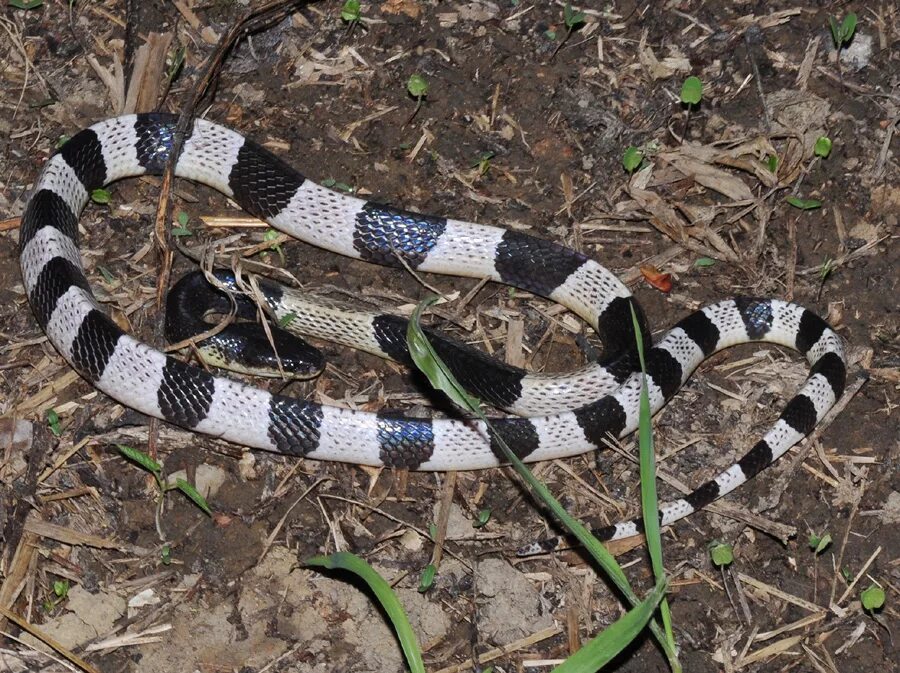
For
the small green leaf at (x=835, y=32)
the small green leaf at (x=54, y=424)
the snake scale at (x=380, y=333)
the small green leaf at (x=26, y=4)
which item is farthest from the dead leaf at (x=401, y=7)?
the small green leaf at (x=54, y=424)

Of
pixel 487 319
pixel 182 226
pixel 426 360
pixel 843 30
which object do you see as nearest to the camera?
pixel 426 360

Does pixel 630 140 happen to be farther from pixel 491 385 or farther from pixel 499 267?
pixel 491 385

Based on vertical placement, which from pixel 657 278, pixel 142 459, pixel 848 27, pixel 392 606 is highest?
pixel 848 27

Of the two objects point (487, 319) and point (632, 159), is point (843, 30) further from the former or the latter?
point (487, 319)

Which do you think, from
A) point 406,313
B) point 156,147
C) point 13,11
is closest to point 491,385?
point 406,313

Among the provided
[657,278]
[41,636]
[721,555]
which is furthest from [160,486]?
[657,278]

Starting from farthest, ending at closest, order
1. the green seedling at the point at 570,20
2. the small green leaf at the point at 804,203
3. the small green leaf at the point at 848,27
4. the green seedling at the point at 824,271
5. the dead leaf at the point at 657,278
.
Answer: the green seedling at the point at 570,20 < the small green leaf at the point at 848,27 < the small green leaf at the point at 804,203 < the dead leaf at the point at 657,278 < the green seedling at the point at 824,271

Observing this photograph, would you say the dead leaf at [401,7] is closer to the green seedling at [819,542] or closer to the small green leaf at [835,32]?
the small green leaf at [835,32]
